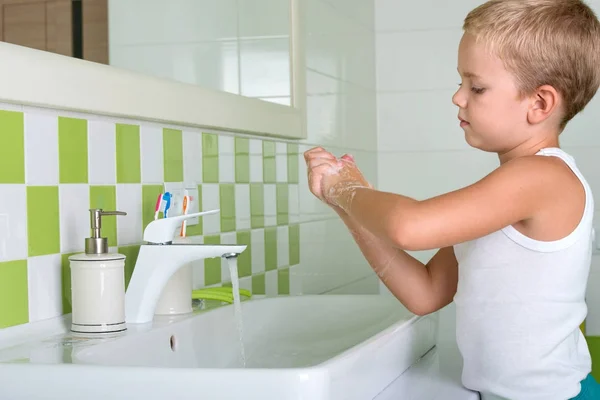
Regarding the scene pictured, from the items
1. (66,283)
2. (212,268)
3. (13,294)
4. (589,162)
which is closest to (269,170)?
→ (212,268)

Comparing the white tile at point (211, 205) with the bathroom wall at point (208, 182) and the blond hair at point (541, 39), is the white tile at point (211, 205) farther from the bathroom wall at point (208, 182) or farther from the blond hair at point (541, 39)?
the blond hair at point (541, 39)

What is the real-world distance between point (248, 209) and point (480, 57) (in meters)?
0.85

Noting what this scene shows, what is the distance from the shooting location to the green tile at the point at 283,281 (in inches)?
84.7

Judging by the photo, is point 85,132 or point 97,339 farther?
point 85,132

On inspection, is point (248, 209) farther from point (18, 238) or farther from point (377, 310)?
point (18, 238)

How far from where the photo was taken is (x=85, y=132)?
1354mm

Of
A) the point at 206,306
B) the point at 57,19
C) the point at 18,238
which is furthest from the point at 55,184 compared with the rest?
the point at 206,306

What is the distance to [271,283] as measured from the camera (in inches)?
82.9

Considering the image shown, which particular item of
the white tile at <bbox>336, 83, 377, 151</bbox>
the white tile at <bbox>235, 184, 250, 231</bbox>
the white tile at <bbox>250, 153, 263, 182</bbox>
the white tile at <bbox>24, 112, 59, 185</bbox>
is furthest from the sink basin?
the white tile at <bbox>336, 83, 377, 151</bbox>

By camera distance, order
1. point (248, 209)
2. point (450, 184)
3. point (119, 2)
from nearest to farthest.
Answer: point (119, 2), point (248, 209), point (450, 184)

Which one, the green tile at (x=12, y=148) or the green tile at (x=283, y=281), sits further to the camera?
the green tile at (x=283, y=281)

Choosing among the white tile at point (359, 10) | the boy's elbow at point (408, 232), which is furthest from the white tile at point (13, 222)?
the white tile at point (359, 10)

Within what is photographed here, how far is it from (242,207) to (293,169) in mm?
334

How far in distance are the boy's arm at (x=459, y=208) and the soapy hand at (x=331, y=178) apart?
0.05ft
